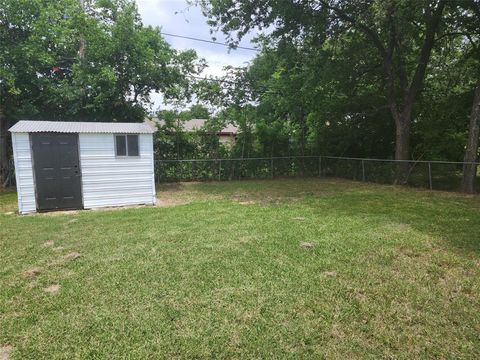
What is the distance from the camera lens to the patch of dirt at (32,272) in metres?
3.62

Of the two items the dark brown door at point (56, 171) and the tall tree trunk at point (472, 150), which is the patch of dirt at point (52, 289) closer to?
the dark brown door at point (56, 171)

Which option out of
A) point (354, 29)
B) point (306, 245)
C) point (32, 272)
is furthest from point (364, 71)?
point (32, 272)

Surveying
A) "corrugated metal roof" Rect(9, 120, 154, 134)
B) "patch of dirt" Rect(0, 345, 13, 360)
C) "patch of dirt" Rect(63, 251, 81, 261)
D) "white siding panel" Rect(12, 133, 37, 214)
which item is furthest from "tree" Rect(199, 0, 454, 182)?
"patch of dirt" Rect(0, 345, 13, 360)

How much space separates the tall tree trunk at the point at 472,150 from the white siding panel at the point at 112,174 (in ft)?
29.0

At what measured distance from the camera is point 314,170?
14.3m

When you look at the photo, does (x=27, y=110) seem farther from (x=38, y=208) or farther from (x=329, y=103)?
(x=329, y=103)

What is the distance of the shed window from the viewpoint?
7781 millimetres

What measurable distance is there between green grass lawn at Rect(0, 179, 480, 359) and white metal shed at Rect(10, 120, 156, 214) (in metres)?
1.12

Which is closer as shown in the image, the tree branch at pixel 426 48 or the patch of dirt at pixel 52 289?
the patch of dirt at pixel 52 289

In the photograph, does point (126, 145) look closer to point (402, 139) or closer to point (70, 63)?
point (70, 63)

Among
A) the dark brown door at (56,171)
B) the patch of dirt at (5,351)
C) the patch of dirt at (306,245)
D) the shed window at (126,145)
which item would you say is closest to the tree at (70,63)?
the shed window at (126,145)

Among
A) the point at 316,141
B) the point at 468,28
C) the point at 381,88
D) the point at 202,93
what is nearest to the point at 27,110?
the point at 202,93

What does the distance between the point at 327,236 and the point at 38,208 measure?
645 centimetres

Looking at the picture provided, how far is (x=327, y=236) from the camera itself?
4887 millimetres
